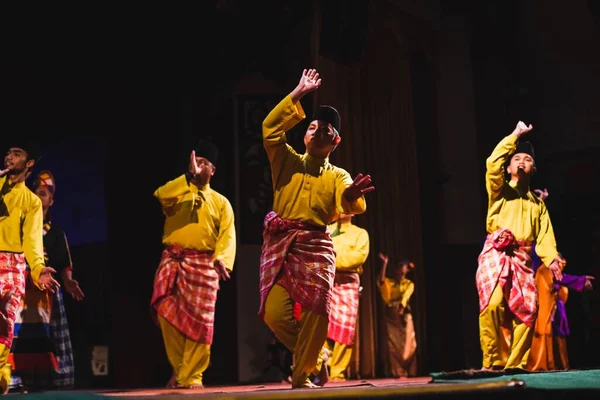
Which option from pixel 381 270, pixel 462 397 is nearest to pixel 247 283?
pixel 381 270

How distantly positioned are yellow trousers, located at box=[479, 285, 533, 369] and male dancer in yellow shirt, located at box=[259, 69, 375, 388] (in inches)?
68.5

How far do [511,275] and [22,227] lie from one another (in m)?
3.45

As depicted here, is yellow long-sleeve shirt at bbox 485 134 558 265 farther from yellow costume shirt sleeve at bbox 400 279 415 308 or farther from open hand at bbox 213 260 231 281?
yellow costume shirt sleeve at bbox 400 279 415 308

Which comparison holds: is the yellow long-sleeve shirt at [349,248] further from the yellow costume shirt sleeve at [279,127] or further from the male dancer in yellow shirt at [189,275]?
the yellow costume shirt sleeve at [279,127]

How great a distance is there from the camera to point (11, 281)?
18.9 feet

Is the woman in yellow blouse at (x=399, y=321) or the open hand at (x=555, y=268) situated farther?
the woman in yellow blouse at (x=399, y=321)

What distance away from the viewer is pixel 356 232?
7.69 meters

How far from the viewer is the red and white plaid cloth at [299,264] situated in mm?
4793

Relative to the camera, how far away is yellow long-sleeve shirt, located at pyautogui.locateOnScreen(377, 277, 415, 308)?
9.98 m

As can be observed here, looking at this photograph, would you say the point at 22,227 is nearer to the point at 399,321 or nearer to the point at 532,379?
the point at 532,379

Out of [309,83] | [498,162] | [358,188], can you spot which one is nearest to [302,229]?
[358,188]

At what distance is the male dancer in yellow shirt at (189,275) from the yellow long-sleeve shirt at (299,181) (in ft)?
4.87

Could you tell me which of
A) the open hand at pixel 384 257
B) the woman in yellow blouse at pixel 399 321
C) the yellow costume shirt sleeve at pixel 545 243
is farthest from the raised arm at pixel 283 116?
the woman in yellow blouse at pixel 399 321

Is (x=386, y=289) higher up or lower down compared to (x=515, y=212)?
lower down
